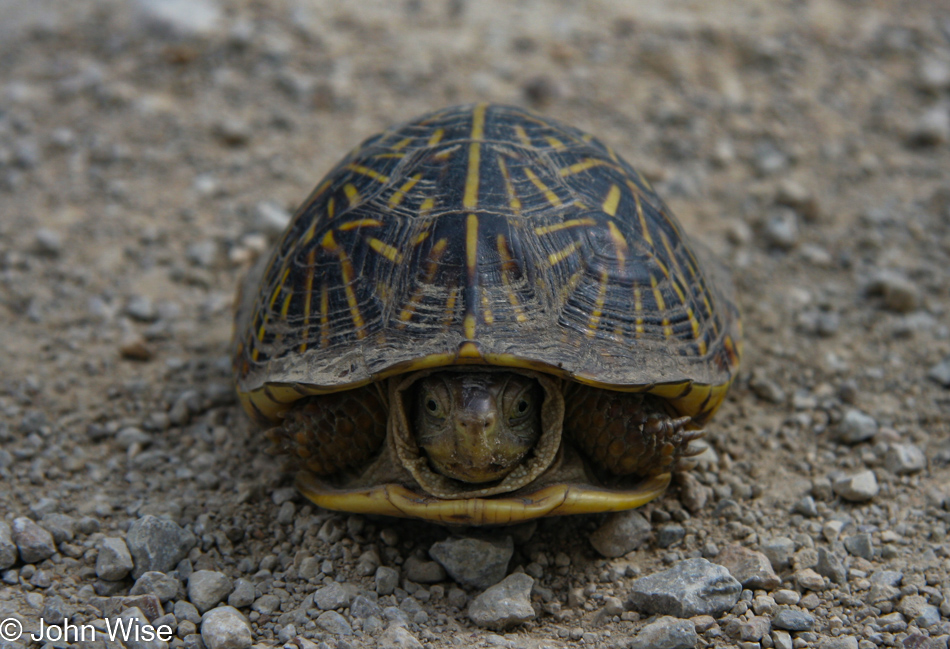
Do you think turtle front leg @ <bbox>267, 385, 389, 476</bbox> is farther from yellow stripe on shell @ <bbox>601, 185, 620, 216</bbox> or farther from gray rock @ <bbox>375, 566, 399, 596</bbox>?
yellow stripe on shell @ <bbox>601, 185, 620, 216</bbox>

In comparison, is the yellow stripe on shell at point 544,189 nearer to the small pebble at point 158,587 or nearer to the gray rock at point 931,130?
the small pebble at point 158,587

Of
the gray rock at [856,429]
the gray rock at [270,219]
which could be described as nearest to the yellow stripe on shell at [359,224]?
the gray rock at [270,219]

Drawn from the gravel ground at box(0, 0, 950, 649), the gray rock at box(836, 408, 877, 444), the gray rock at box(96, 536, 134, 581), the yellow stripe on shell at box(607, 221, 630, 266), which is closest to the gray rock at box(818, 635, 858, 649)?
the gravel ground at box(0, 0, 950, 649)

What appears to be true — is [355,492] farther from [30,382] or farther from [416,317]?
[30,382]

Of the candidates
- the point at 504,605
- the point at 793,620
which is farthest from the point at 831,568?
the point at 504,605

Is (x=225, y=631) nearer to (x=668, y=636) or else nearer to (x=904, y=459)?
(x=668, y=636)
